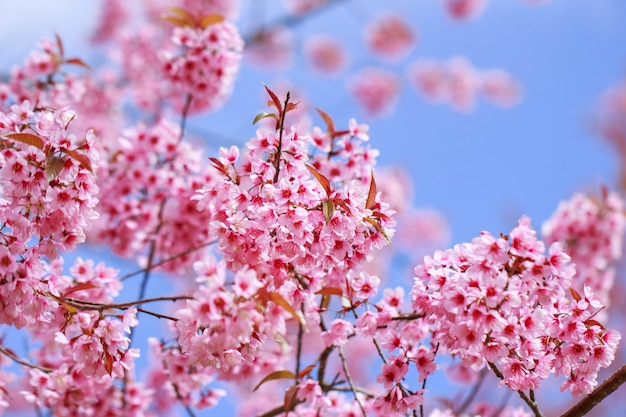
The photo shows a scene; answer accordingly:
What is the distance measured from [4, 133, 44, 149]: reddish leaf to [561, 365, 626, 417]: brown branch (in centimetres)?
217

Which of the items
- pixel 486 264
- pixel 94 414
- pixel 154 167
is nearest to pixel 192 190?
pixel 154 167

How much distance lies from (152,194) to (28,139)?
5.85 ft

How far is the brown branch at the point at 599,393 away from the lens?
7.22 feet

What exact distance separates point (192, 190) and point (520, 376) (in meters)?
2.30

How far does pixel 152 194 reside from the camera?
13.0 feet

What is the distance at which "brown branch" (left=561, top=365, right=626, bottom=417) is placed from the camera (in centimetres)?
220

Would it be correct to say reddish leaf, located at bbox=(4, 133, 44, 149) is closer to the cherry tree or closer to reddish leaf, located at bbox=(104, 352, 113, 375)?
the cherry tree

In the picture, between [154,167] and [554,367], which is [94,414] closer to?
[154,167]

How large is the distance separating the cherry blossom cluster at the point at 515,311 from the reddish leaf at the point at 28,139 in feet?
4.81

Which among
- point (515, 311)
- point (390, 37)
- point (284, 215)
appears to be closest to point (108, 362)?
point (284, 215)

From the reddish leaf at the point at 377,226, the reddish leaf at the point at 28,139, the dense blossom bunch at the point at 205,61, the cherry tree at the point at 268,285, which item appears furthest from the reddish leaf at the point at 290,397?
the dense blossom bunch at the point at 205,61

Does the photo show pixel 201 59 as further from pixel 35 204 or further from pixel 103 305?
pixel 103 305

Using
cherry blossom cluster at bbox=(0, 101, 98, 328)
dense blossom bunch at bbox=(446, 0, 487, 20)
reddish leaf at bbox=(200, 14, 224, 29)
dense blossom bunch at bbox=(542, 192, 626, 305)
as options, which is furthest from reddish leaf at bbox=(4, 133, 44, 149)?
dense blossom bunch at bbox=(446, 0, 487, 20)

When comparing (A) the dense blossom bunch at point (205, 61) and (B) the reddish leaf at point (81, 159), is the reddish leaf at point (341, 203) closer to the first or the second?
(B) the reddish leaf at point (81, 159)
